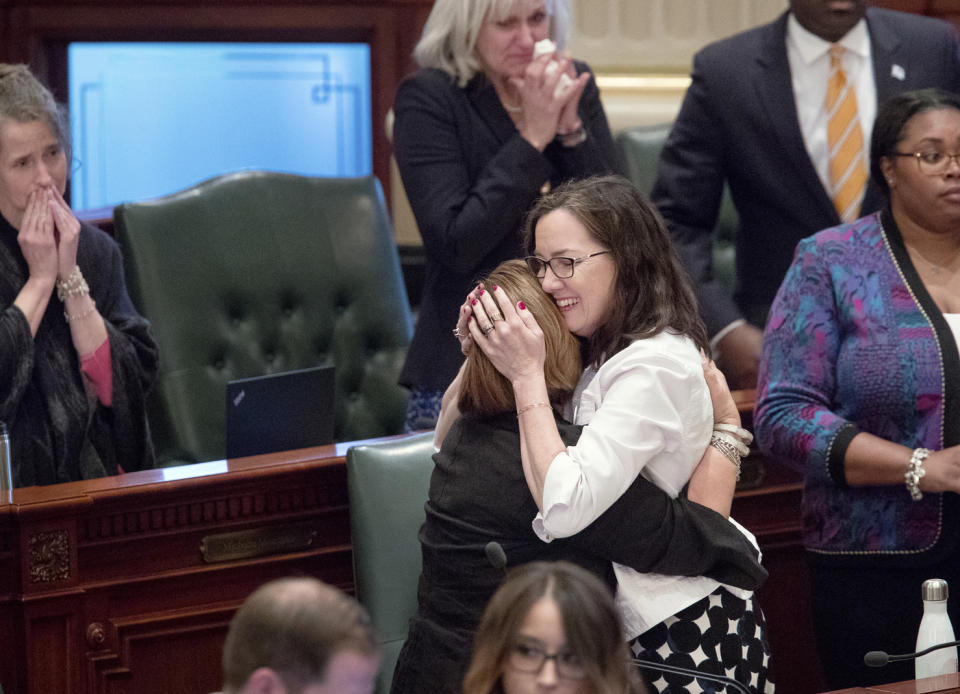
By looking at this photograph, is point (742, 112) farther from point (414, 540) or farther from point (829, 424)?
point (414, 540)

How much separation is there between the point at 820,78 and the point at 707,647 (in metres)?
1.73

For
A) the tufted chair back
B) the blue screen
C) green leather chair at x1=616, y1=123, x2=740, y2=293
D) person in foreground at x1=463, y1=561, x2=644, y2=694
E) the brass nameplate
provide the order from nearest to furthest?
person in foreground at x1=463, y1=561, x2=644, y2=694
the brass nameplate
the tufted chair back
green leather chair at x1=616, y1=123, x2=740, y2=293
the blue screen

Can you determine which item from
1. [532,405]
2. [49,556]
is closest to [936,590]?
[532,405]

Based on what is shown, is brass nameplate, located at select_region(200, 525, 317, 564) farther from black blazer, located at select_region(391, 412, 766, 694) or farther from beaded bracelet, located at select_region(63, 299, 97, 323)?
beaded bracelet, located at select_region(63, 299, 97, 323)

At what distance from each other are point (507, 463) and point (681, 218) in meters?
1.50

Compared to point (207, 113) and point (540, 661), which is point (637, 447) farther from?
point (207, 113)

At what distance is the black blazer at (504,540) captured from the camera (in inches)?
77.5

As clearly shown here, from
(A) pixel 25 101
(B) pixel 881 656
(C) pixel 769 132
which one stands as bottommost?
(B) pixel 881 656

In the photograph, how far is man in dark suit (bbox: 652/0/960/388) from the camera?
10.5 ft

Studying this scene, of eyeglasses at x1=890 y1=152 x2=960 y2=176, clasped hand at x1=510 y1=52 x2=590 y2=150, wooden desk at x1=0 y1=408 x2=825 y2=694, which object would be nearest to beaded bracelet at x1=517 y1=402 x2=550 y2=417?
wooden desk at x1=0 y1=408 x2=825 y2=694

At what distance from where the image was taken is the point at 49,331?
2.80 metres

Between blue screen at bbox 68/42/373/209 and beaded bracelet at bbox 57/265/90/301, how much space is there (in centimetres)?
162

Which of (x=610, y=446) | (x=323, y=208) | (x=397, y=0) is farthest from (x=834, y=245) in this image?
(x=397, y=0)

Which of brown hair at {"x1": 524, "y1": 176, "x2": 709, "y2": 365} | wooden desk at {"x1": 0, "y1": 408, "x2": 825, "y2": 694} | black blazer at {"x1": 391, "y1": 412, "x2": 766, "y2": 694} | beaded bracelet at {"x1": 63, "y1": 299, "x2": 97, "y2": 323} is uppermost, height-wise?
brown hair at {"x1": 524, "y1": 176, "x2": 709, "y2": 365}
